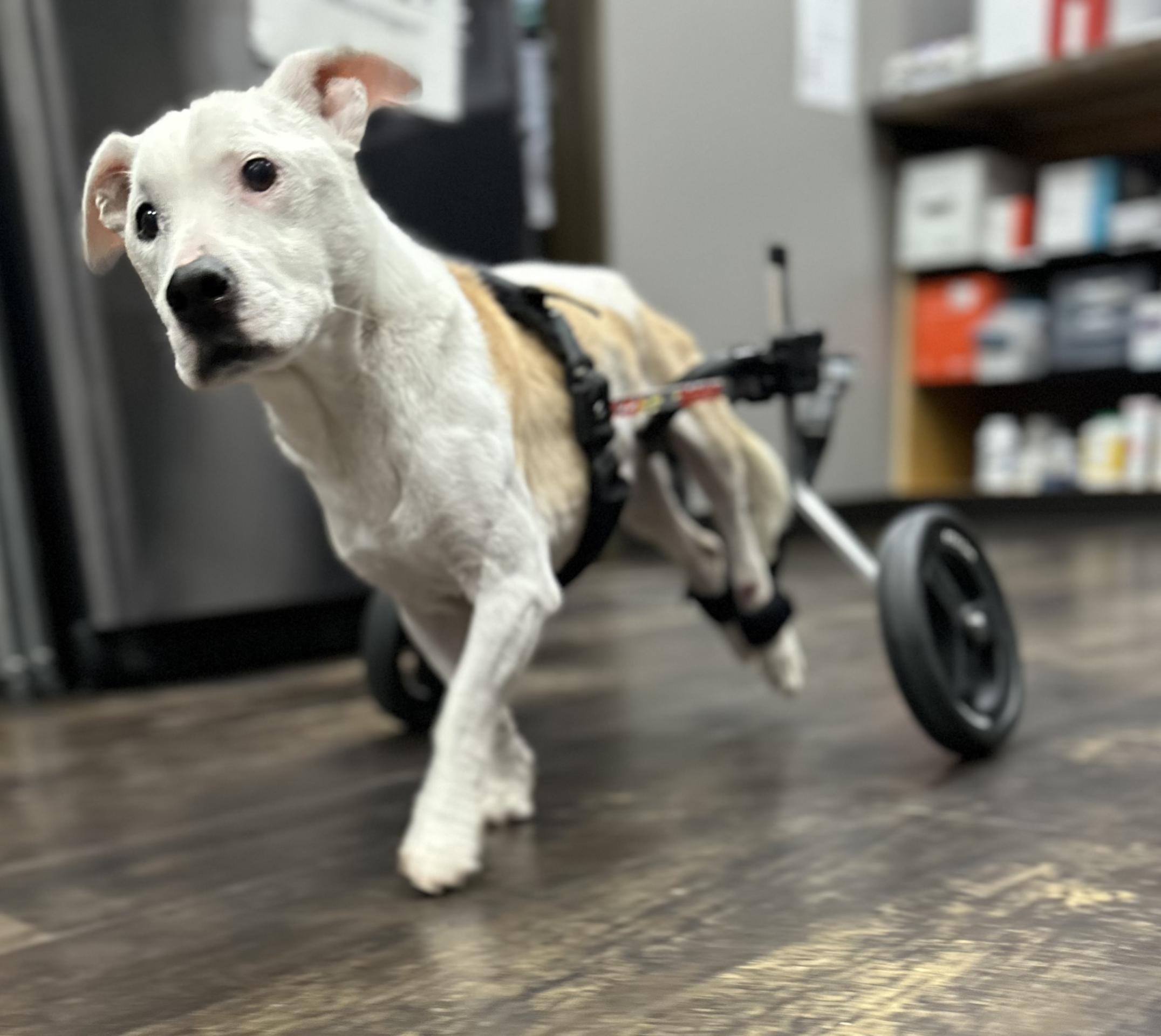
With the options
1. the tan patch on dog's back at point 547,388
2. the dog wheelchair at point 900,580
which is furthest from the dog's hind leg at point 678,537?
the tan patch on dog's back at point 547,388

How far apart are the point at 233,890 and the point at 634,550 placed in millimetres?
2426

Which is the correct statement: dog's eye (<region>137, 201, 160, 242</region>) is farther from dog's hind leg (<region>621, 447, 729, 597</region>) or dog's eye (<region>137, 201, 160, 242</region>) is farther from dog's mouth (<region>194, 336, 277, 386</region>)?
dog's hind leg (<region>621, 447, 729, 597</region>)

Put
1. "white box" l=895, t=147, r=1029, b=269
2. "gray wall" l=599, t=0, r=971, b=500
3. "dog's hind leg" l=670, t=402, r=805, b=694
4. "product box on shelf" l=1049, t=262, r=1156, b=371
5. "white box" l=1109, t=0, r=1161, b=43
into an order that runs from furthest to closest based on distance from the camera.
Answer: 1. "white box" l=895, t=147, r=1029, b=269
2. "product box on shelf" l=1049, t=262, r=1156, b=371
3. "white box" l=1109, t=0, r=1161, b=43
4. "gray wall" l=599, t=0, r=971, b=500
5. "dog's hind leg" l=670, t=402, r=805, b=694

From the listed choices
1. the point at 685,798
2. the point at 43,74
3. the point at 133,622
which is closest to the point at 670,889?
the point at 685,798

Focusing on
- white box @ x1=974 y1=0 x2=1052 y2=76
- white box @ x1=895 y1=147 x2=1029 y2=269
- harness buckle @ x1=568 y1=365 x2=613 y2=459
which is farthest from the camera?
white box @ x1=895 y1=147 x2=1029 y2=269

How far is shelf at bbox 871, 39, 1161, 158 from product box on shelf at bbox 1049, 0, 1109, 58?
0.10 metres

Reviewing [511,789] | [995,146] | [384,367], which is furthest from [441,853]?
[995,146]

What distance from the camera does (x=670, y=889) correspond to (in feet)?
2.85

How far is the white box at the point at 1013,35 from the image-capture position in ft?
10.7

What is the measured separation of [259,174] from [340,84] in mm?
117

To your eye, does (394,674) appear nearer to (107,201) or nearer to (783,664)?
(783,664)

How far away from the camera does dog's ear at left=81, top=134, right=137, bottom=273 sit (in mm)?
776

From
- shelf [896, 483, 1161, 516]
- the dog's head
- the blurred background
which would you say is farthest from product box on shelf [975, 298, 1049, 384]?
the dog's head

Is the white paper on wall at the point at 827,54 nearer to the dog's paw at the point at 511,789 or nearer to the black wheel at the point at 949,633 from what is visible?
the black wheel at the point at 949,633
